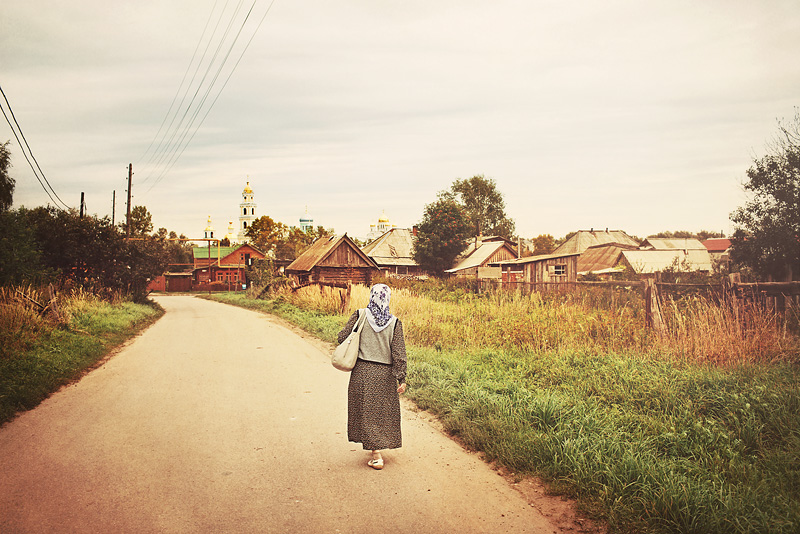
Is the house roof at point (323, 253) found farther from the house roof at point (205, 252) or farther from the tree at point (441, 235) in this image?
the house roof at point (205, 252)

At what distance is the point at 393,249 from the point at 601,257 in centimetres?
2407

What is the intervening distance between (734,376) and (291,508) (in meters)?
5.96

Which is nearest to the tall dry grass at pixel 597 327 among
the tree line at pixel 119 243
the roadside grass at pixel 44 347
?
the tree line at pixel 119 243

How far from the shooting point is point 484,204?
2501 inches

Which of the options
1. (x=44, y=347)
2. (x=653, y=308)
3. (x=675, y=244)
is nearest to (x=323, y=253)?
(x=44, y=347)

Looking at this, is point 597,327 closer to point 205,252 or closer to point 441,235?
point 441,235

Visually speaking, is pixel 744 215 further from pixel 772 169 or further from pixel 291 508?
pixel 291 508

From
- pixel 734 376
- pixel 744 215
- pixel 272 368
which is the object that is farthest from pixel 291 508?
pixel 744 215

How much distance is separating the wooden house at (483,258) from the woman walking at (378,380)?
38331 mm

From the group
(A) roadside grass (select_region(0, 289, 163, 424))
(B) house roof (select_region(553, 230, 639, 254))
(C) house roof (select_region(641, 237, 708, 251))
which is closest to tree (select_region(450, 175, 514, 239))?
(B) house roof (select_region(553, 230, 639, 254))

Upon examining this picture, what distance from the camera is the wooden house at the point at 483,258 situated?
143 feet

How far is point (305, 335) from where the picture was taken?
16.5m

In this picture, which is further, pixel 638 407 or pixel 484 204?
pixel 484 204

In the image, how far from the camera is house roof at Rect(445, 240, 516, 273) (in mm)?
46125
